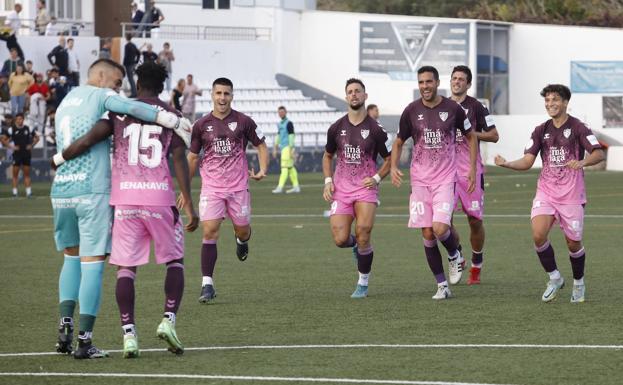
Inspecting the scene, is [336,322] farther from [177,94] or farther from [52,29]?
[52,29]

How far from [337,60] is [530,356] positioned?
50.2m

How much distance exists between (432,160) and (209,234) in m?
2.38

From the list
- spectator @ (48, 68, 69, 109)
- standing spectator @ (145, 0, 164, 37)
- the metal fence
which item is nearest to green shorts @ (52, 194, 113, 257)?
spectator @ (48, 68, 69, 109)

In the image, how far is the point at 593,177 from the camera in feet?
145

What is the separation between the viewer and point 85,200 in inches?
426

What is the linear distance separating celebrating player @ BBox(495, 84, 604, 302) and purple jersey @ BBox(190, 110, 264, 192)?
284 centimetres

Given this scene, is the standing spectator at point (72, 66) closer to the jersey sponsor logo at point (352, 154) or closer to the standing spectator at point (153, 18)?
the standing spectator at point (153, 18)

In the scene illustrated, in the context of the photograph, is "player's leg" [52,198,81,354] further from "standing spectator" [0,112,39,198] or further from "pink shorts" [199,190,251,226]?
"standing spectator" [0,112,39,198]

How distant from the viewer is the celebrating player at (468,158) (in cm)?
1622

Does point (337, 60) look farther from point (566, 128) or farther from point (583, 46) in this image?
point (566, 128)

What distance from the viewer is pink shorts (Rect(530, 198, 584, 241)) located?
13852 millimetres

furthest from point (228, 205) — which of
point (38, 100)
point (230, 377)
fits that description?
point (38, 100)

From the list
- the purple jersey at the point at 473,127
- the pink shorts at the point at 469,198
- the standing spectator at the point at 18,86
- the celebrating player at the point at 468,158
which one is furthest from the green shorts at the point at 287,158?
the pink shorts at the point at 469,198

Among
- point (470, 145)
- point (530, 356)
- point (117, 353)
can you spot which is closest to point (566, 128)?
point (470, 145)
